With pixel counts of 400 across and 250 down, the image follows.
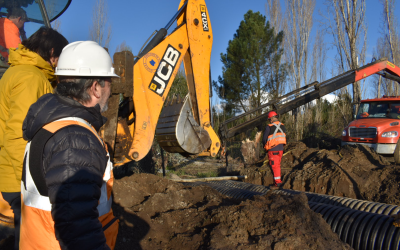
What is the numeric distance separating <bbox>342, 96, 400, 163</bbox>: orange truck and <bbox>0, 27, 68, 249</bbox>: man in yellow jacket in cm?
934

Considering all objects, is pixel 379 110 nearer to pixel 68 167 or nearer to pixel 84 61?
pixel 84 61

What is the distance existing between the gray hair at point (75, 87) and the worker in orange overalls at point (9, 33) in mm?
2100

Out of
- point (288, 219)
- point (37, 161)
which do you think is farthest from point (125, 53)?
point (288, 219)

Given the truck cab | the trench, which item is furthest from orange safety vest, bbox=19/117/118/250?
the truck cab

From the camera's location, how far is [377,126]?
871 centimetres

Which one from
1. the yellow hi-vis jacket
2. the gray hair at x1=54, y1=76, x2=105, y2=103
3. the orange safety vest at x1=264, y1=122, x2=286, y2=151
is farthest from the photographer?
the orange safety vest at x1=264, y1=122, x2=286, y2=151

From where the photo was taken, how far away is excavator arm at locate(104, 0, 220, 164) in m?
3.37

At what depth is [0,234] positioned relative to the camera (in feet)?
7.89

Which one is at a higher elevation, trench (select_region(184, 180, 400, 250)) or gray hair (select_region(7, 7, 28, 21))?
gray hair (select_region(7, 7, 28, 21))

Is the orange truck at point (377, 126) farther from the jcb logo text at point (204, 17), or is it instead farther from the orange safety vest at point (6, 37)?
the orange safety vest at point (6, 37)

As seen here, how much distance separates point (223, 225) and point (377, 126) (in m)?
7.96

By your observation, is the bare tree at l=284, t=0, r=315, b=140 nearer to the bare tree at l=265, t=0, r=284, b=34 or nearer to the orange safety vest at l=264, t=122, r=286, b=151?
the bare tree at l=265, t=0, r=284, b=34

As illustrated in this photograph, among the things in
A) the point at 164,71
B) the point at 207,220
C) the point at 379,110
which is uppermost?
the point at 379,110

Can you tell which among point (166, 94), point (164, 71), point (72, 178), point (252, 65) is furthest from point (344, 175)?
point (252, 65)
